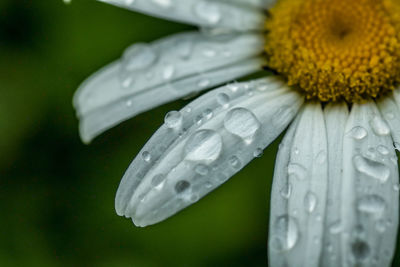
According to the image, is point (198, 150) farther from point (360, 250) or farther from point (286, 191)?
point (360, 250)

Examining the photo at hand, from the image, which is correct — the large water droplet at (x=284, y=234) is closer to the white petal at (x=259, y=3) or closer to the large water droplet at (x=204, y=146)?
the large water droplet at (x=204, y=146)

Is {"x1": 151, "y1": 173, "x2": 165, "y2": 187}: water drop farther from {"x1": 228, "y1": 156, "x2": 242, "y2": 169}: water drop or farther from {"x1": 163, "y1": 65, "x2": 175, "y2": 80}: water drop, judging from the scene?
{"x1": 163, "y1": 65, "x2": 175, "y2": 80}: water drop

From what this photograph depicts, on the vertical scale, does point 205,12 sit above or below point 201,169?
above

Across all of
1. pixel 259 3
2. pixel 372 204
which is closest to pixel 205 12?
pixel 259 3

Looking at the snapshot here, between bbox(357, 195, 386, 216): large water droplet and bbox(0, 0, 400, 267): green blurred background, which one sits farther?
bbox(0, 0, 400, 267): green blurred background

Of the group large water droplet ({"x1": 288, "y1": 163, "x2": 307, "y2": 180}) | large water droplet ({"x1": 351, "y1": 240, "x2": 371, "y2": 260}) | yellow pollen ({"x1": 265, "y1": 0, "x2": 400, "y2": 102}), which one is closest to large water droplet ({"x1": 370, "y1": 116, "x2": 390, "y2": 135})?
yellow pollen ({"x1": 265, "y1": 0, "x2": 400, "y2": 102})

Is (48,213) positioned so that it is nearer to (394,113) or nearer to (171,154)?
(171,154)
